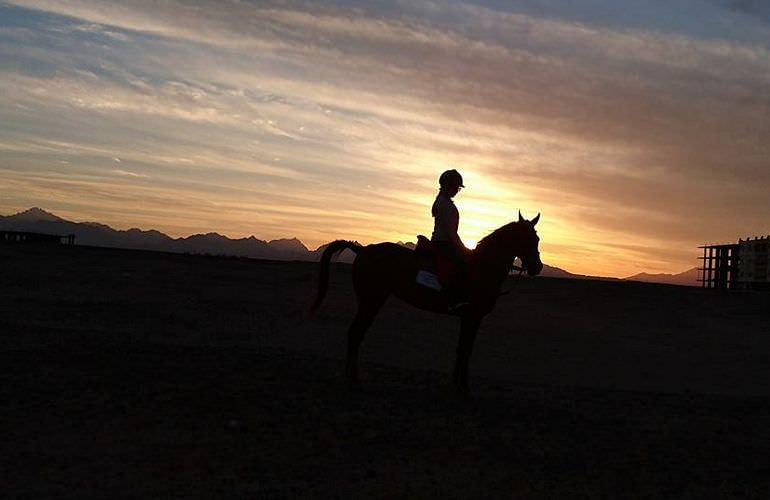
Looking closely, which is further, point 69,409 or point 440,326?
point 440,326

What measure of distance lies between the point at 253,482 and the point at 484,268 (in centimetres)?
599

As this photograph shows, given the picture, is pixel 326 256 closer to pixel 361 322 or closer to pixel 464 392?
pixel 361 322

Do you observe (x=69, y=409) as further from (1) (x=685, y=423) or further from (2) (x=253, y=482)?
(1) (x=685, y=423)

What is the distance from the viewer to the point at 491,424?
9.72 metres

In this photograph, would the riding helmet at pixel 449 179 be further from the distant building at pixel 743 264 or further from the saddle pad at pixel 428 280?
the distant building at pixel 743 264

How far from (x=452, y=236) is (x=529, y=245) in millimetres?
1251

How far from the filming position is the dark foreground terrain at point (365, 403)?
725 cm

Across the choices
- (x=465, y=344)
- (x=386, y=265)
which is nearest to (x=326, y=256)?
(x=386, y=265)

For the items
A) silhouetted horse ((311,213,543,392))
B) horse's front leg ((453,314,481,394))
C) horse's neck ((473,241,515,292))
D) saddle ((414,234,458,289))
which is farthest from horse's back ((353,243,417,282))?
horse's front leg ((453,314,481,394))

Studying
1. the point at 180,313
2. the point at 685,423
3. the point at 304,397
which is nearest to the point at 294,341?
the point at 180,313

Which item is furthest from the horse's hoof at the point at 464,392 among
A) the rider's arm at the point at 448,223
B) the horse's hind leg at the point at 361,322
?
the rider's arm at the point at 448,223

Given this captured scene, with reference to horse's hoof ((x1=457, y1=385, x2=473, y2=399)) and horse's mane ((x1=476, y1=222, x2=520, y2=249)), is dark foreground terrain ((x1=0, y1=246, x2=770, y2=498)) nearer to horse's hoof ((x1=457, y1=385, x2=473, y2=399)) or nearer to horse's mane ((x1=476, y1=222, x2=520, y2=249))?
horse's hoof ((x1=457, y1=385, x2=473, y2=399))

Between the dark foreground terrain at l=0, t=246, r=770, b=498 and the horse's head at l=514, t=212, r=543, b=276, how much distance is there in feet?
6.91

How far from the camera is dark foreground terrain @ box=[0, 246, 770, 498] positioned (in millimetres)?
7246
